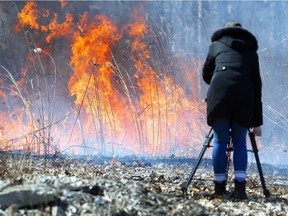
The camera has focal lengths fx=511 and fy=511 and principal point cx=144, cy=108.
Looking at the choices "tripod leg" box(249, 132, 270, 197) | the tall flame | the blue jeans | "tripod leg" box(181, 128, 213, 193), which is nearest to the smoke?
the tall flame

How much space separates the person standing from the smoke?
1100 centimetres

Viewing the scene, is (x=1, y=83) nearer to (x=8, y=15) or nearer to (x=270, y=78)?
(x=8, y=15)

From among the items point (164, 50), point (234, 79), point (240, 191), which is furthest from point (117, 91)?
point (240, 191)

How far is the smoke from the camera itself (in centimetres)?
2380

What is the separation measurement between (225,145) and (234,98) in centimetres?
56

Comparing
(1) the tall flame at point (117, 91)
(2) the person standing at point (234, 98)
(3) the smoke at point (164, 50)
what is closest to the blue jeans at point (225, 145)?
(2) the person standing at point (234, 98)

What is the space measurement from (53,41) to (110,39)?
3.35m

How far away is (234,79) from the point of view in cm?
572

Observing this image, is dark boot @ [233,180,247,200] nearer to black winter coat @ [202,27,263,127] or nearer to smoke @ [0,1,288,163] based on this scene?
black winter coat @ [202,27,263,127]

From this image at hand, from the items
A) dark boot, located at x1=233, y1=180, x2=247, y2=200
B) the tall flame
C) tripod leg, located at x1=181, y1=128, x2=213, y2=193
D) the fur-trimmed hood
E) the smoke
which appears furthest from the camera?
the smoke

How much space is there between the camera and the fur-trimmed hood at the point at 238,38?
589 centimetres

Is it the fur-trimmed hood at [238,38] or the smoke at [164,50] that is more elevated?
the smoke at [164,50]

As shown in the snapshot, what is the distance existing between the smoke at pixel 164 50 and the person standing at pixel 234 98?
36.1ft

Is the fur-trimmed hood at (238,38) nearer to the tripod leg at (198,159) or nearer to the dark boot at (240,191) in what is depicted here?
the tripod leg at (198,159)
